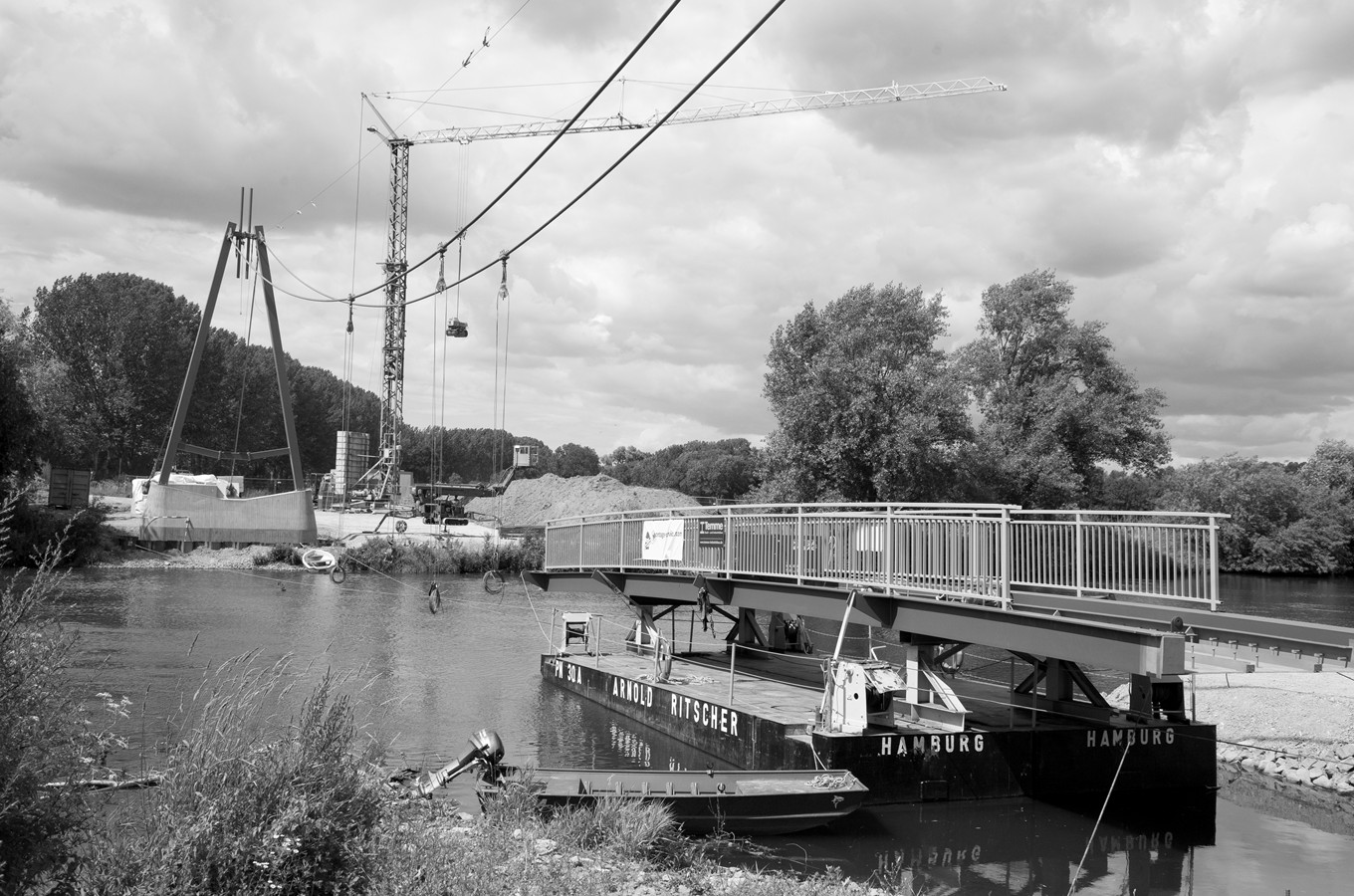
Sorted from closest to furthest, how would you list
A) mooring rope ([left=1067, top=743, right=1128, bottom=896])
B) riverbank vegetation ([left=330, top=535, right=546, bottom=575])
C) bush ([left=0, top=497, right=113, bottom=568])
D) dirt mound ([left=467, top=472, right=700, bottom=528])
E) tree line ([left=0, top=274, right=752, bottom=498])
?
mooring rope ([left=1067, top=743, right=1128, bottom=896]), bush ([left=0, top=497, right=113, bottom=568]), riverbank vegetation ([left=330, top=535, right=546, bottom=575]), dirt mound ([left=467, top=472, right=700, bottom=528]), tree line ([left=0, top=274, right=752, bottom=498])

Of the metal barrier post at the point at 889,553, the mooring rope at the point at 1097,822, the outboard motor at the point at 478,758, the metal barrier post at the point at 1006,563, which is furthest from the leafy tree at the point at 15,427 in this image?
the mooring rope at the point at 1097,822

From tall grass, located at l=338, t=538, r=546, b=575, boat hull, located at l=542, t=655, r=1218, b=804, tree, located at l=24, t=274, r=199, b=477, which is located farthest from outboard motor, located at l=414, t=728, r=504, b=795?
tree, located at l=24, t=274, r=199, b=477

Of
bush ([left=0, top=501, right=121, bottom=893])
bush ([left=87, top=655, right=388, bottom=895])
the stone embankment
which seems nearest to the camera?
bush ([left=0, top=501, right=121, bottom=893])

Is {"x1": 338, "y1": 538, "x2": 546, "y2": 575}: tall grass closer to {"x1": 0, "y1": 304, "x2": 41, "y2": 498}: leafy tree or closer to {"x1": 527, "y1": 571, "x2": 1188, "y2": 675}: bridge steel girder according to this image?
{"x1": 0, "y1": 304, "x2": 41, "y2": 498}: leafy tree

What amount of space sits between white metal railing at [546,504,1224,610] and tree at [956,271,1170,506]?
4194 centimetres

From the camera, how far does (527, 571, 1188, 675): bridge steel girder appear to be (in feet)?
45.7

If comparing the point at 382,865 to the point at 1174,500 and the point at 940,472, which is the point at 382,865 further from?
the point at 1174,500

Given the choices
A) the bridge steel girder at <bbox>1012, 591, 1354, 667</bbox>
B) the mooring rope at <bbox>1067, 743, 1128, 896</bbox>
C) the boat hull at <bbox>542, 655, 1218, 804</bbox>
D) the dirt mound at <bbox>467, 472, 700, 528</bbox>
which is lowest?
the mooring rope at <bbox>1067, 743, 1128, 896</bbox>

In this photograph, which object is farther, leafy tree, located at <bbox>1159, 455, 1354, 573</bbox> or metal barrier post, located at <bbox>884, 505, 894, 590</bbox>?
leafy tree, located at <bbox>1159, 455, 1354, 573</bbox>

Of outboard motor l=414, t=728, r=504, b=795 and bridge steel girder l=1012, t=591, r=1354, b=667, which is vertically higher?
bridge steel girder l=1012, t=591, r=1354, b=667

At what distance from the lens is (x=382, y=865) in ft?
26.8

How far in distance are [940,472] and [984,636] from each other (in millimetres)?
44718

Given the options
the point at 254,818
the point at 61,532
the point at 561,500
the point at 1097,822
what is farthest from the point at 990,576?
the point at 561,500

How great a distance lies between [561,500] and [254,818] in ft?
304
